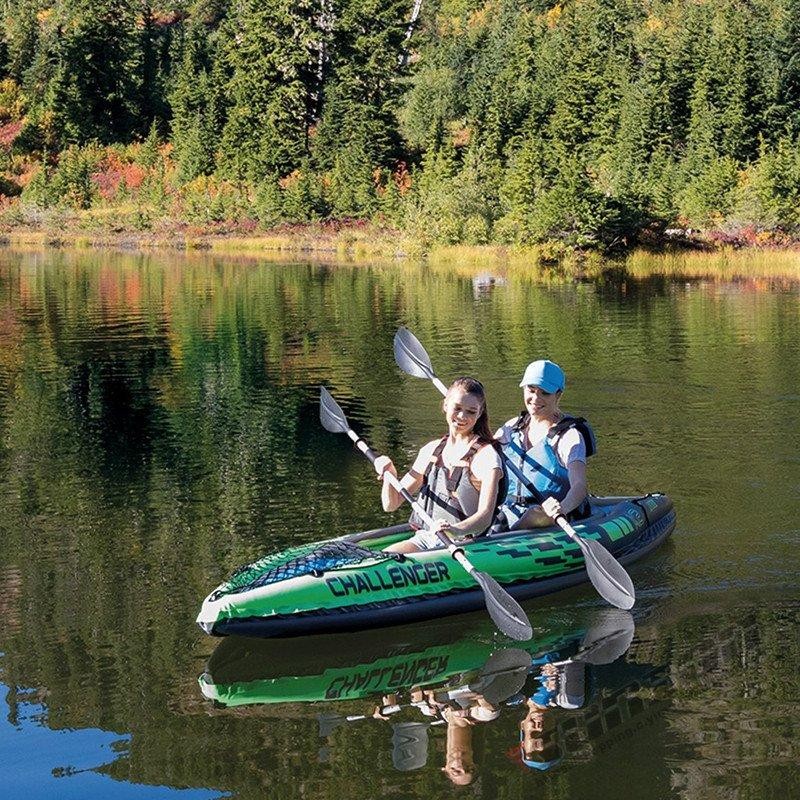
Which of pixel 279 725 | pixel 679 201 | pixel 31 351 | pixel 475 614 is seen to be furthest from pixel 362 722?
pixel 679 201

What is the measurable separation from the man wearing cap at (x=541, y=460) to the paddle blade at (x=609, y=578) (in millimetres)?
527

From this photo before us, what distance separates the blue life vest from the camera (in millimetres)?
9000

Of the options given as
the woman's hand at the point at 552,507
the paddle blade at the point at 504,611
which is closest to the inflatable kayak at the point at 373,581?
the woman's hand at the point at 552,507

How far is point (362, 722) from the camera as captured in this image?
671 centimetres

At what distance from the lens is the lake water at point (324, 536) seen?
620 centimetres

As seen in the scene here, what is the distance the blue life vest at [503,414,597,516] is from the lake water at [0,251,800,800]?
835mm

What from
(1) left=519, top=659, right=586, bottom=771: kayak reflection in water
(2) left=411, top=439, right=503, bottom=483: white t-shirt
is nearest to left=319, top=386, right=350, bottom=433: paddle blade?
(2) left=411, top=439, right=503, bottom=483: white t-shirt

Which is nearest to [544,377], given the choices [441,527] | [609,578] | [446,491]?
[446,491]

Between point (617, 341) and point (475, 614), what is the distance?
15654 mm

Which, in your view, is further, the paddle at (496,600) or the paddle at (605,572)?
the paddle at (605,572)

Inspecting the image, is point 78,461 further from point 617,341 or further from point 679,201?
point 679,201

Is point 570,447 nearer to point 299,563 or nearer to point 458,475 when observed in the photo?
point 458,475

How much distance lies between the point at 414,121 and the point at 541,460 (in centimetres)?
6610

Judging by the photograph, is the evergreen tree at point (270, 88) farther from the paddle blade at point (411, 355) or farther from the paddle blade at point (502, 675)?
the paddle blade at point (502, 675)
